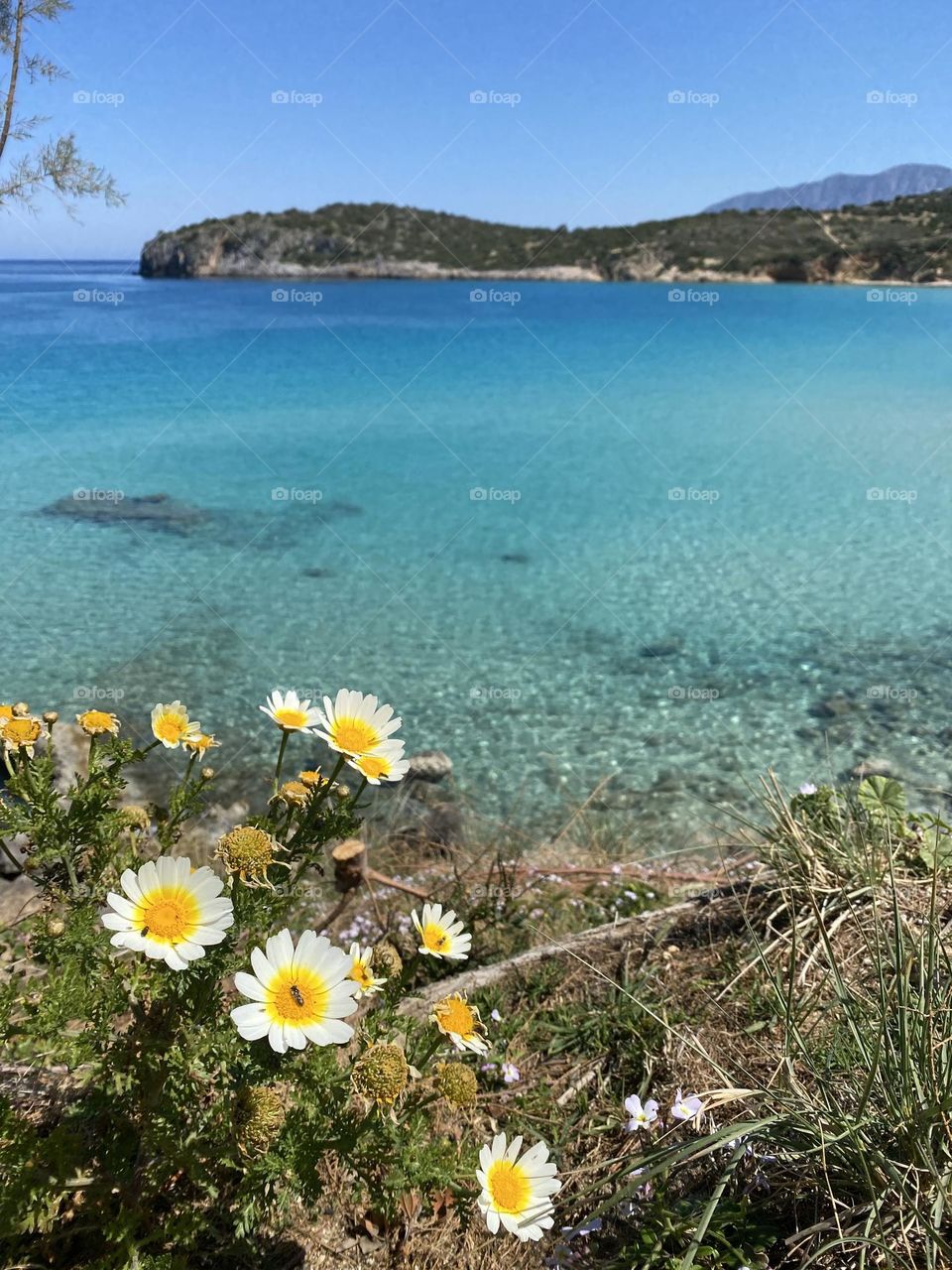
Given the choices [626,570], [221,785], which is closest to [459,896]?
[221,785]

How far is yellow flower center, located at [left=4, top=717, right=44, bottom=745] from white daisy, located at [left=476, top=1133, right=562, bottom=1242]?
1133 millimetres

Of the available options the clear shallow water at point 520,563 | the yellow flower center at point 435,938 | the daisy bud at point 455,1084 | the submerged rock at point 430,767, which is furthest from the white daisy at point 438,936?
the submerged rock at point 430,767

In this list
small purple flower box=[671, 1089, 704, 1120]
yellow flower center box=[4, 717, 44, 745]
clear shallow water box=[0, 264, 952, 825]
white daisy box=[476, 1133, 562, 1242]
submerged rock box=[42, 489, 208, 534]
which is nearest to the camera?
white daisy box=[476, 1133, 562, 1242]

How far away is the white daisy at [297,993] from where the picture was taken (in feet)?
4.14

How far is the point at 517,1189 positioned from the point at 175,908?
819mm

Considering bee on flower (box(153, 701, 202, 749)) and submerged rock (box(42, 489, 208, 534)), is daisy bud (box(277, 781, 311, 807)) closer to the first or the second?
bee on flower (box(153, 701, 202, 749))

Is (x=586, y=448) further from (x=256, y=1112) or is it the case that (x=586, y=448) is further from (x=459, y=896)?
(x=256, y=1112)

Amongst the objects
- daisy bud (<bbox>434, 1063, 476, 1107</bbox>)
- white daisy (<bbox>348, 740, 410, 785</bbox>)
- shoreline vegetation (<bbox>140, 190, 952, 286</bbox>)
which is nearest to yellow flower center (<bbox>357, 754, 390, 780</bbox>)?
white daisy (<bbox>348, 740, 410, 785</bbox>)

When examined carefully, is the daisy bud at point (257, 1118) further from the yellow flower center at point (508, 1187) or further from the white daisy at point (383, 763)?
the white daisy at point (383, 763)

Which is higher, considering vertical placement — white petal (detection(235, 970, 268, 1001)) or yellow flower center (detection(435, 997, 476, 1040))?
white petal (detection(235, 970, 268, 1001))

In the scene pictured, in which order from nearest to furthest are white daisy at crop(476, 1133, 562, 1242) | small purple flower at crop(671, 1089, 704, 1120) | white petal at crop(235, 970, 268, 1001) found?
white petal at crop(235, 970, 268, 1001)
white daisy at crop(476, 1133, 562, 1242)
small purple flower at crop(671, 1089, 704, 1120)

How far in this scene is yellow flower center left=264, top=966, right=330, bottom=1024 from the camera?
1.31 meters

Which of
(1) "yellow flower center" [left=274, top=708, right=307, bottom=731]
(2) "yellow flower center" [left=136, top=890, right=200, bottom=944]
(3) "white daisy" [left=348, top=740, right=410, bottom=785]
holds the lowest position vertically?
(2) "yellow flower center" [left=136, top=890, right=200, bottom=944]

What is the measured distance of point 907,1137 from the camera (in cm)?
164
